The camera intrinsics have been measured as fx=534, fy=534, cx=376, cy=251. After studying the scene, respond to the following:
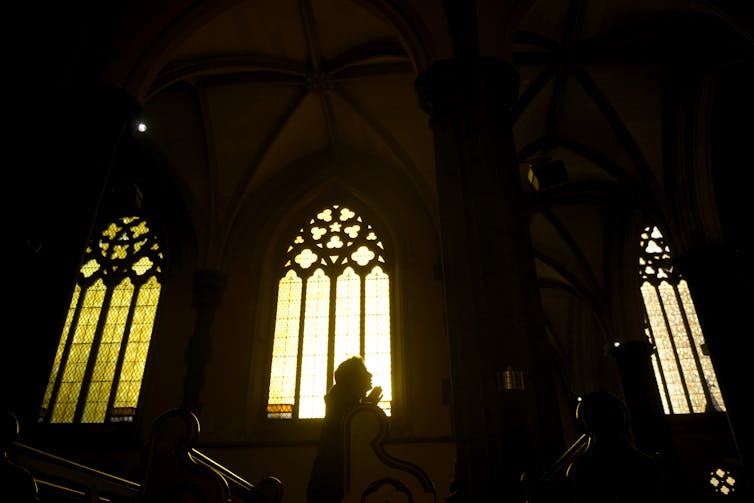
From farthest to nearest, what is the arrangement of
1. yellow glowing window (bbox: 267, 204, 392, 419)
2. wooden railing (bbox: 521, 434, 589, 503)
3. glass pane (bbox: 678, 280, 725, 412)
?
glass pane (bbox: 678, 280, 725, 412), yellow glowing window (bbox: 267, 204, 392, 419), wooden railing (bbox: 521, 434, 589, 503)

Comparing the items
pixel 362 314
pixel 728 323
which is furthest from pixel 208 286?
pixel 728 323

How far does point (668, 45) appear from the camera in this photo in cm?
895

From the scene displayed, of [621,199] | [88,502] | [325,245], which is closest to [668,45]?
[621,199]

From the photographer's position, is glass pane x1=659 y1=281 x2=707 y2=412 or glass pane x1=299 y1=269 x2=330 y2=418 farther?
glass pane x1=659 y1=281 x2=707 y2=412

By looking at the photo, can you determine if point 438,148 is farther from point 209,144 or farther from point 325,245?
point 209,144

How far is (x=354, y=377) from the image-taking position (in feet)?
9.56

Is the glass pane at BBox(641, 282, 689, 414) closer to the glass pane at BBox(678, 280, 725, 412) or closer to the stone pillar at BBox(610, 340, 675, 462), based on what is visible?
the glass pane at BBox(678, 280, 725, 412)

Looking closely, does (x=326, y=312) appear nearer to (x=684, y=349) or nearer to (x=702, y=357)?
(x=684, y=349)

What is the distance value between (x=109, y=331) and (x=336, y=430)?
880cm

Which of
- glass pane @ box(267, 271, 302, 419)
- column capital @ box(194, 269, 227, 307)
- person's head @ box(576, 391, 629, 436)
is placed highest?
column capital @ box(194, 269, 227, 307)

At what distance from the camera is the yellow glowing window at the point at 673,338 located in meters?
12.2

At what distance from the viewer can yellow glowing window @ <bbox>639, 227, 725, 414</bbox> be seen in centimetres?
1223

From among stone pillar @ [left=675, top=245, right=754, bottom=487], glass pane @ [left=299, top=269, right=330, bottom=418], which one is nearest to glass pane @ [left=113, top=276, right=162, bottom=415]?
glass pane @ [left=299, top=269, right=330, bottom=418]

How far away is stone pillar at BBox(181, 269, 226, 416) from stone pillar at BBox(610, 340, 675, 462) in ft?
22.2
